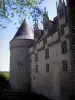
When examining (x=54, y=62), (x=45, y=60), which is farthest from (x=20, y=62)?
(x=54, y=62)

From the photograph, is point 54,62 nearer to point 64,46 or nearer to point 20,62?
point 64,46

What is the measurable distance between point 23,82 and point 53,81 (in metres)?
8.14

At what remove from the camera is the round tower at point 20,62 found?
24672mm

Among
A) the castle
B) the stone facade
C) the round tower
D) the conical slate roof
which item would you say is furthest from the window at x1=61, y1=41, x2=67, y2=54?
the conical slate roof

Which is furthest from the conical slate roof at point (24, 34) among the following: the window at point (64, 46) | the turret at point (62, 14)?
the window at point (64, 46)

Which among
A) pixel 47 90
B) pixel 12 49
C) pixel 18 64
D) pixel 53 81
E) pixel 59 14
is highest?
pixel 59 14

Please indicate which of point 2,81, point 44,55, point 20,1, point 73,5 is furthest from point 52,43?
point 73,5

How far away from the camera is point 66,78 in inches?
592

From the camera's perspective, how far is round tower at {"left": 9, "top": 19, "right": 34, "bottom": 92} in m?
24.7

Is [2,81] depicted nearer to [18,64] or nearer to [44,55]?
[18,64]

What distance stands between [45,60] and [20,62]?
20.6ft

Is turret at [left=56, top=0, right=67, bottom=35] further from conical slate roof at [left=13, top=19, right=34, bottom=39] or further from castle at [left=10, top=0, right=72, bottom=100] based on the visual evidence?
conical slate roof at [left=13, top=19, right=34, bottom=39]

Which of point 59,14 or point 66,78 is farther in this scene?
point 59,14

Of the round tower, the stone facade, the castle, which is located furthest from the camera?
the round tower
